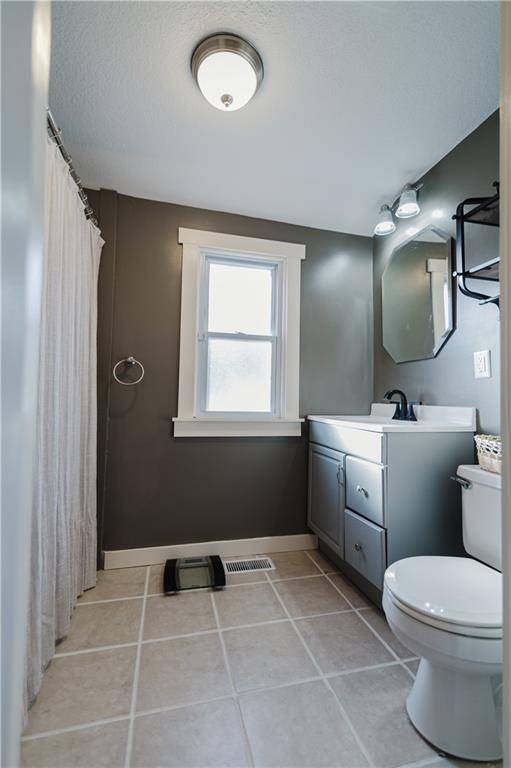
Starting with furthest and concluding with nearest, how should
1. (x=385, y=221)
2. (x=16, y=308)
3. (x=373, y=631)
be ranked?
(x=385, y=221)
(x=373, y=631)
(x=16, y=308)

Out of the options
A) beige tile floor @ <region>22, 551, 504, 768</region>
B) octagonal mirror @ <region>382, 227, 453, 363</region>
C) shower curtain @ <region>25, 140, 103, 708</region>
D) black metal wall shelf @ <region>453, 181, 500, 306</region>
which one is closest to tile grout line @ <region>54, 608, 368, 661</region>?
beige tile floor @ <region>22, 551, 504, 768</region>

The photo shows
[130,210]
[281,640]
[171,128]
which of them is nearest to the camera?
[281,640]

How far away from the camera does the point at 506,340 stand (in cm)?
58

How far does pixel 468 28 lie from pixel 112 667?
2691 millimetres

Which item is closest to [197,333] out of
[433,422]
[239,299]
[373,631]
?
[239,299]

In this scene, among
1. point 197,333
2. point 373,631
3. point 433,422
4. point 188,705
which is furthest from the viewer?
point 197,333

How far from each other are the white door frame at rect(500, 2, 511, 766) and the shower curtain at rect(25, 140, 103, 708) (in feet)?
4.25

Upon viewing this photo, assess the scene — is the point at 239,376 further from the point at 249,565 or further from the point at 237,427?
the point at 249,565

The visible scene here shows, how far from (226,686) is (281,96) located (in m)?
2.35

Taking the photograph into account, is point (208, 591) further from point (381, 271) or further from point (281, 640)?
point (381, 271)

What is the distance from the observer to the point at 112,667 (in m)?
1.29

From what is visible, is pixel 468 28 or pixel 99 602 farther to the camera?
pixel 99 602

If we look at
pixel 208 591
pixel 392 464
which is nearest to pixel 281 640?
pixel 208 591

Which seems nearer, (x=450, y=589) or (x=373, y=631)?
(x=450, y=589)
